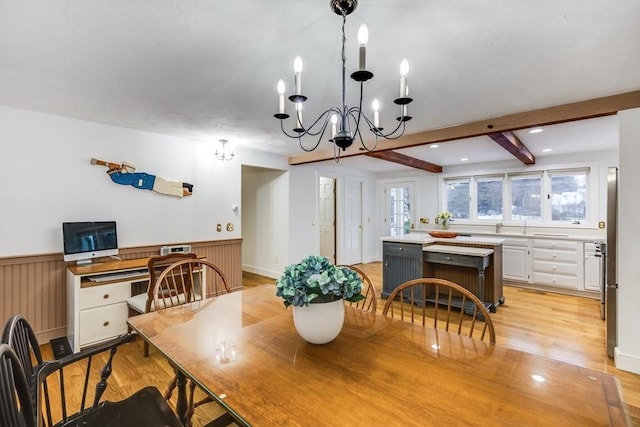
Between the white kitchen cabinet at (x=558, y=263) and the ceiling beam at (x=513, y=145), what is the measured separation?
132cm

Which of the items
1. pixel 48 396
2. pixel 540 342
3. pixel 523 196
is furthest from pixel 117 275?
pixel 523 196

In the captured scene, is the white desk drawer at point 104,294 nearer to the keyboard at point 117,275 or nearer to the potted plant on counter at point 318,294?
the keyboard at point 117,275

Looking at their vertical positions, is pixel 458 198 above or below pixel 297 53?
below

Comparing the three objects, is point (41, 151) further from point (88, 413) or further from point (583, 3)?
point (583, 3)

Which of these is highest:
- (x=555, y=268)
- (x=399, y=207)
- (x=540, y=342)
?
(x=399, y=207)

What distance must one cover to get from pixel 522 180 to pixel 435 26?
16.1ft

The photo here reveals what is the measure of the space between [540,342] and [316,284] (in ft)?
9.35

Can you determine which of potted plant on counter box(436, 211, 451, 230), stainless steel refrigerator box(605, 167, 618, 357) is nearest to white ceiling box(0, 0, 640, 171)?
stainless steel refrigerator box(605, 167, 618, 357)

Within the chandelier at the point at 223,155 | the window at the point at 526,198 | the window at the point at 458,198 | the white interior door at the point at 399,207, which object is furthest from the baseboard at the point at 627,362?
the chandelier at the point at 223,155

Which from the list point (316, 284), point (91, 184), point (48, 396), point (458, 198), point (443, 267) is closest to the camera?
point (316, 284)

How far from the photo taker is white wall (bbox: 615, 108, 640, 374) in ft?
7.56

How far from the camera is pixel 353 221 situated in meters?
6.75

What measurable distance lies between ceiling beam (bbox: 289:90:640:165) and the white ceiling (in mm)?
93

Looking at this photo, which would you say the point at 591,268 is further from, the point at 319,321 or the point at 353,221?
the point at 319,321
